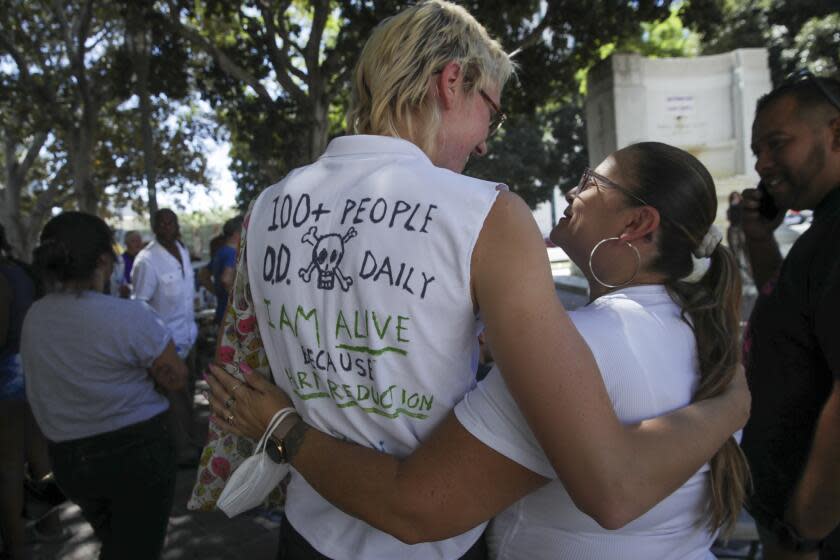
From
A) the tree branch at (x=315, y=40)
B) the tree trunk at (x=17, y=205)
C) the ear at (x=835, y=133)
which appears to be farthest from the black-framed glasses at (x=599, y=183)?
the tree trunk at (x=17, y=205)

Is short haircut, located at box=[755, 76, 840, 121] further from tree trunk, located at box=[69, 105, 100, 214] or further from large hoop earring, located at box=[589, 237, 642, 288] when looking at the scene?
tree trunk, located at box=[69, 105, 100, 214]

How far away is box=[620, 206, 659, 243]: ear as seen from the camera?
1502 mm

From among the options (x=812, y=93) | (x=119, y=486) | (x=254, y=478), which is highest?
(x=812, y=93)

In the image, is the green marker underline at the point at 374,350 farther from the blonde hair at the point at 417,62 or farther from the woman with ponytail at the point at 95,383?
the woman with ponytail at the point at 95,383

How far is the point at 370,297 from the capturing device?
3.95ft

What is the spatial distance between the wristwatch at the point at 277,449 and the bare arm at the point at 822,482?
1.35 m

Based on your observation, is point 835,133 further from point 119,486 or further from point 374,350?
point 119,486

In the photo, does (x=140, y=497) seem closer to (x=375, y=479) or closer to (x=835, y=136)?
(x=375, y=479)

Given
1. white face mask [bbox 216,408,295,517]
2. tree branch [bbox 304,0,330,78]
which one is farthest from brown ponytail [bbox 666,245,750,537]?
tree branch [bbox 304,0,330,78]

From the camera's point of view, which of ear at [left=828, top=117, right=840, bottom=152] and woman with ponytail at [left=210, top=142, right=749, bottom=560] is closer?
woman with ponytail at [left=210, top=142, right=749, bottom=560]

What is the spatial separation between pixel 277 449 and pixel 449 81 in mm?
772

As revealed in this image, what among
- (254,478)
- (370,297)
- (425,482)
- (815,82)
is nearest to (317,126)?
(815,82)

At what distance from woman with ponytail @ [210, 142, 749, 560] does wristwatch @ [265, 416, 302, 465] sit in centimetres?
1

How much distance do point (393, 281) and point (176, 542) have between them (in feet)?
13.3
